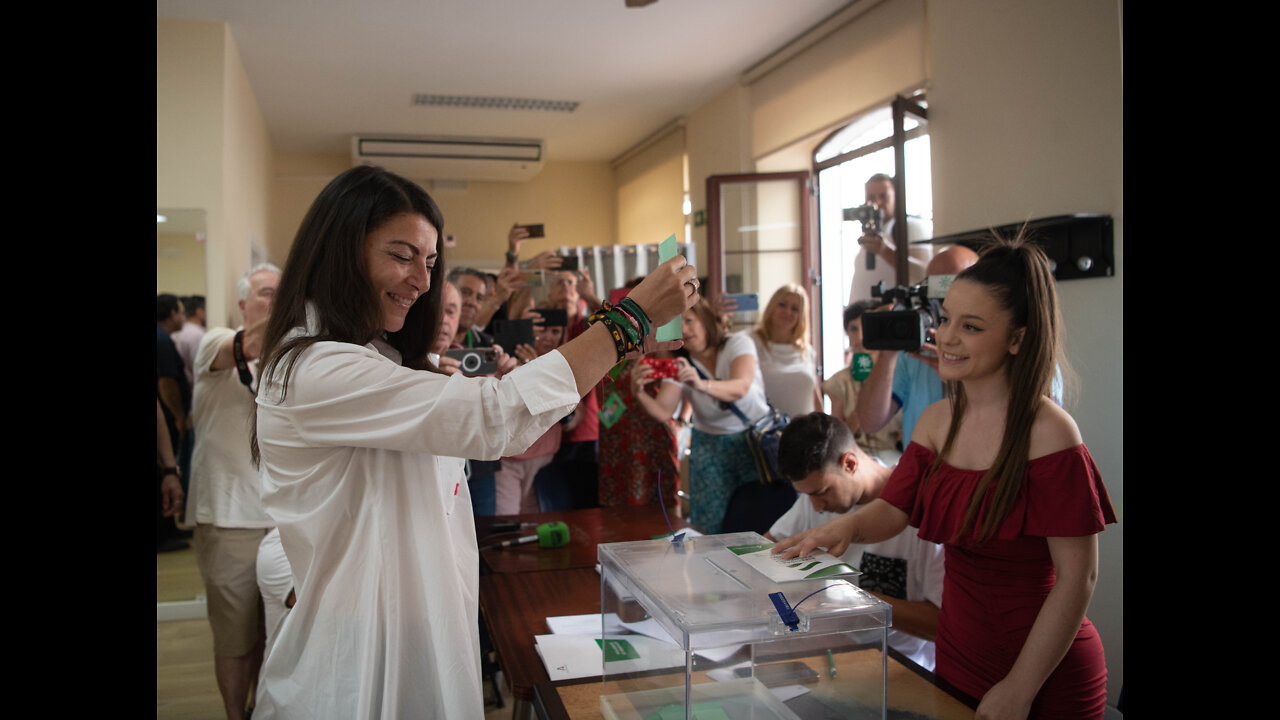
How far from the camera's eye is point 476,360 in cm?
243

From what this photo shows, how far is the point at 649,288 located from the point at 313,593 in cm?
67

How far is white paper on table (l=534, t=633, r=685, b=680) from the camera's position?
110 centimetres

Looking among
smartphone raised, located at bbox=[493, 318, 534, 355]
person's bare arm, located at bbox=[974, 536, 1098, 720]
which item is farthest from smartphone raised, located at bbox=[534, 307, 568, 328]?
person's bare arm, located at bbox=[974, 536, 1098, 720]

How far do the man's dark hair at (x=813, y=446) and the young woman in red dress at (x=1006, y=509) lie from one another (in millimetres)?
472

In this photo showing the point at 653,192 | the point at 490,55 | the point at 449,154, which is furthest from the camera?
the point at 653,192

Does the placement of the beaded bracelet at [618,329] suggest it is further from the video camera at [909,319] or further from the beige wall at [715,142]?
the beige wall at [715,142]

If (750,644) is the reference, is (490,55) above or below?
above

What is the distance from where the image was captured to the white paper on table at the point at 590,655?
1100 millimetres

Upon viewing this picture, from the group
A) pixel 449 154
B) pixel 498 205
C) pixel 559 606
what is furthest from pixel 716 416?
pixel 498 205

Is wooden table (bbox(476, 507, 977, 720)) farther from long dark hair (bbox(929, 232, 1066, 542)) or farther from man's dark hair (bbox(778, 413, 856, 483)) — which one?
man's dark hair (bbox(778, 413, 856, 483))

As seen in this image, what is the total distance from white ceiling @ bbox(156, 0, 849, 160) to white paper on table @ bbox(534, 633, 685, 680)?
4058mm

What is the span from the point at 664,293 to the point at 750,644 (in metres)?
0.51

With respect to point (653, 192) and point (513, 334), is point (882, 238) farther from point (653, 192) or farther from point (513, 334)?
Result: point (653, 192)
